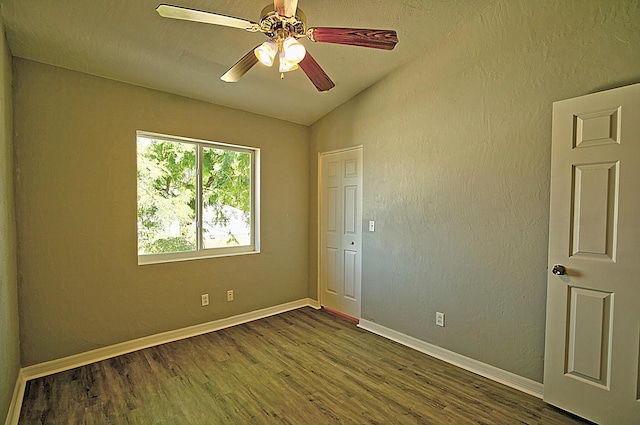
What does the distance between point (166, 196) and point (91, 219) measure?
0.67m

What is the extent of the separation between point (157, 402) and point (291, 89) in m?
3.01

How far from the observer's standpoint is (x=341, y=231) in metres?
3.94

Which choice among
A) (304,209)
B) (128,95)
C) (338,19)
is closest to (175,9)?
(338,19)

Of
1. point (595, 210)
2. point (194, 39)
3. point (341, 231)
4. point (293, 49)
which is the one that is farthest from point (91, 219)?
point (595, 210)

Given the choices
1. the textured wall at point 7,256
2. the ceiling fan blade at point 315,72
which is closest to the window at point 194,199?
the textured wall at point 7,256

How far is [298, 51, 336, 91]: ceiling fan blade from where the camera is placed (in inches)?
76.1

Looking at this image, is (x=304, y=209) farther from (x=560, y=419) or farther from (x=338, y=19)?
(x=560, y=419)

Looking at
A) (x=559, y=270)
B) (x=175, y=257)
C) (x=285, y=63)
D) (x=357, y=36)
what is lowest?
(x=175, y=257)

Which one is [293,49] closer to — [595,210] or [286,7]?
[286,7]

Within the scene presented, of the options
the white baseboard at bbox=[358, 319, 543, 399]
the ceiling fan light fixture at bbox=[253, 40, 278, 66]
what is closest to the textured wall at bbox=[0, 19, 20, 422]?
the ceiling fan light fixture at bbox=[253, 40, 278, 66]

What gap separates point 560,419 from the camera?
2018 millimetres

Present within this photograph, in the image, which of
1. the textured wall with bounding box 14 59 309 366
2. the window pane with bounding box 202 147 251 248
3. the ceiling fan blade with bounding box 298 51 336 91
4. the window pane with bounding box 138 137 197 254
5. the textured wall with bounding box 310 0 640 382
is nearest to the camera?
the ceiling fan blade with bounding box 298 51 336 91

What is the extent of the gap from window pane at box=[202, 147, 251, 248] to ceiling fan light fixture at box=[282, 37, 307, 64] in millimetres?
2092

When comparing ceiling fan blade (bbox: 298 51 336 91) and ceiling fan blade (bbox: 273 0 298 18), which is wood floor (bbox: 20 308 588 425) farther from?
ceiling fan blade (bbox: 273 0 298 18)
